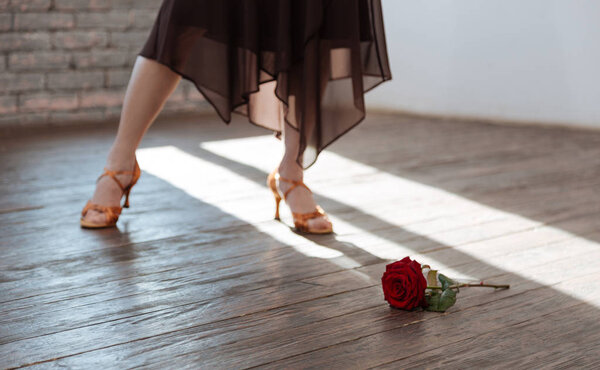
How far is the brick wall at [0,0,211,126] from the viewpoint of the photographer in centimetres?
351

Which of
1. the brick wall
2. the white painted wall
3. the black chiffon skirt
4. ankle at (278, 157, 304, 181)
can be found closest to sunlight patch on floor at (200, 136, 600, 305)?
ankle at (278, 157, 304, 181)

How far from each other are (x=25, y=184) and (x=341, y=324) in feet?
4.60

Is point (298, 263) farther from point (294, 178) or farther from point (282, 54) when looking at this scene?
point (282, 54)

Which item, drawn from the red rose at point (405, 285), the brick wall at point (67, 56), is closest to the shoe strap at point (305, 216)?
the red rose at point (405, 285)

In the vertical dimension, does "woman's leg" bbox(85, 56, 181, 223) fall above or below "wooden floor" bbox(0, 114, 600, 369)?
above

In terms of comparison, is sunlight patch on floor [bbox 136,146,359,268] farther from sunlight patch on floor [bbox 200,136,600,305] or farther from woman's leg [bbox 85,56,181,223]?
woman's leg [bbox 85,56,181,223]

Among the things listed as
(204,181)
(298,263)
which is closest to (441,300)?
(298,263)

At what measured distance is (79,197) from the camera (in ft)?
6.94

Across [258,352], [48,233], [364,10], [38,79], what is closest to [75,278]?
[48,233]

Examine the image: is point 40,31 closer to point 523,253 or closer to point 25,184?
point 25,184

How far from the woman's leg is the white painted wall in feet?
7.38

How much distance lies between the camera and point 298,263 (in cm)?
153

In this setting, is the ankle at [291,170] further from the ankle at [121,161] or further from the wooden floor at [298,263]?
the ankle at [121,161]

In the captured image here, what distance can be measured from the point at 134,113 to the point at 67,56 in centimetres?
209
